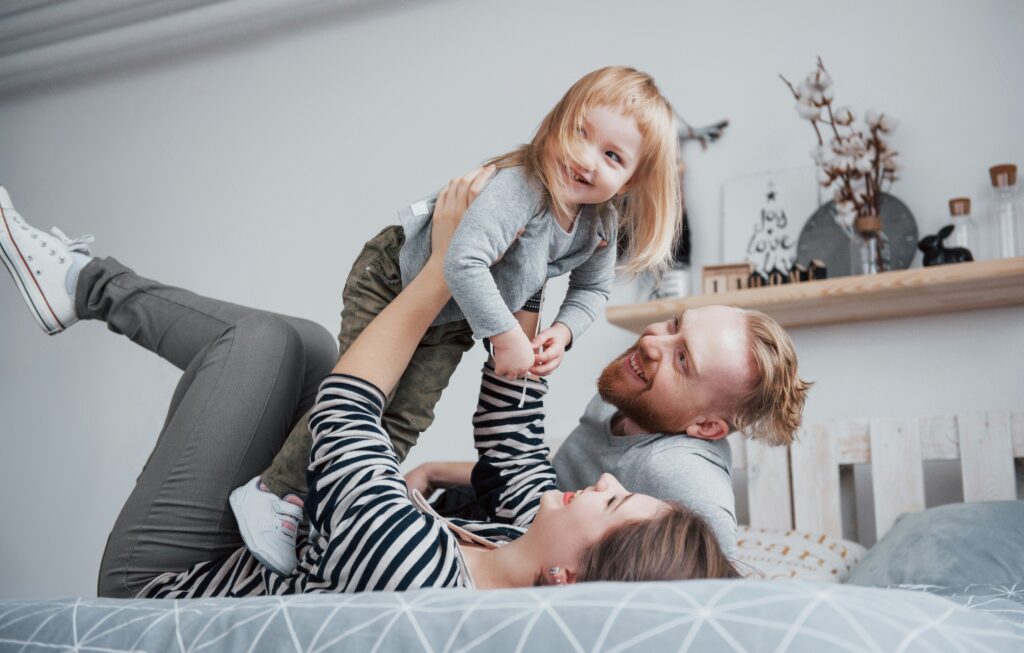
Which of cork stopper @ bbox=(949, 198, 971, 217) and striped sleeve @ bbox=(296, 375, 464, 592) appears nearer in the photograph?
striped sleeve @ bbox=(296, 375, 464, 592)

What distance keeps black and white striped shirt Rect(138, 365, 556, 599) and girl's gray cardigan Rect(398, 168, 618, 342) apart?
164mm

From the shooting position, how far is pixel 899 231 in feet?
8.00

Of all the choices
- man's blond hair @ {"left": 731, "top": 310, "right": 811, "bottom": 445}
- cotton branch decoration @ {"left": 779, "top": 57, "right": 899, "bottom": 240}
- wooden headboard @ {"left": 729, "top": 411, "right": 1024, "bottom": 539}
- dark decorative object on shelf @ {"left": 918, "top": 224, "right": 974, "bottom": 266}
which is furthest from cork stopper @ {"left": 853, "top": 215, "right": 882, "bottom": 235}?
man's blond hair @ {"left": 731, "top": 310, "right": 811, "bottom": 445}

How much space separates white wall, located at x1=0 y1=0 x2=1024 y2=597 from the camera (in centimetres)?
247

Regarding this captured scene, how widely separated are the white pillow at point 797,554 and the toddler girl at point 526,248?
0.61 m

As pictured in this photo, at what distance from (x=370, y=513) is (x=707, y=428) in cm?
71

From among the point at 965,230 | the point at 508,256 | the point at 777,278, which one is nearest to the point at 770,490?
the point at 777,278

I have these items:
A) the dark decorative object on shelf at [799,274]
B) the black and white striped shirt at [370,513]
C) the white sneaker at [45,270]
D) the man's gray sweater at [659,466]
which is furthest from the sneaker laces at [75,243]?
the dark decorative object on shelf at [799,274]

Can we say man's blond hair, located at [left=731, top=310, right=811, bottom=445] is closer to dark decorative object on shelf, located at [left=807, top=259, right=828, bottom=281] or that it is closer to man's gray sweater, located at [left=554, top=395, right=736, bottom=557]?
man's gray sweater, located at [left=554, top=395, right=736, bottom=557]

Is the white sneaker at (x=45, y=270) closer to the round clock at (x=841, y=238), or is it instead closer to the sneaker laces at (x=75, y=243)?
the sneaker laces at (x=75, y=243)

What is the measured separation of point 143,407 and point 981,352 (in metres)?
2.92

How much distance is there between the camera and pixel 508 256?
134 cm

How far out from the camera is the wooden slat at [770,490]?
2.40 m

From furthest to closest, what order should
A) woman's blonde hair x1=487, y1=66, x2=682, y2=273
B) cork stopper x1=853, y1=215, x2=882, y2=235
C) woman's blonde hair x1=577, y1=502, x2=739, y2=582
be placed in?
cork stopper x1=853, y1=215, x2=882, y2=235 → woman's blonde hair x1=487, y1=66, x2=682, y2=273 → woman's blonde hair x1=577, y1=502, x2=739, y2=582
